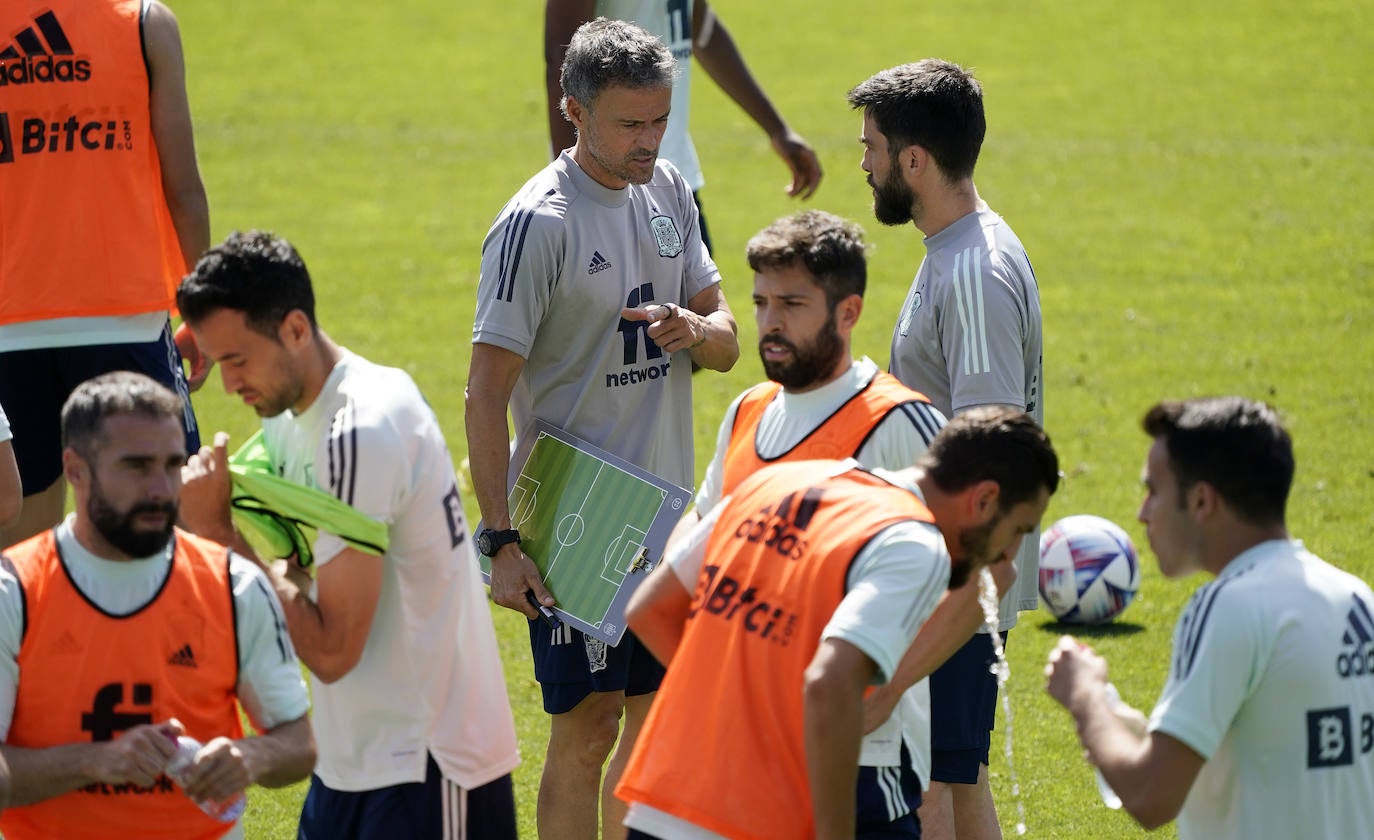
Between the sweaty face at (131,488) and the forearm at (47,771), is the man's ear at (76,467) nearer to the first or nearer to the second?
the sweaty face at (131,488)

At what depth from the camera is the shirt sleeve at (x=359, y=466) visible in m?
4.00

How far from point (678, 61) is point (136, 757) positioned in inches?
196

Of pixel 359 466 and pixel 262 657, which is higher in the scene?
pixel 359 466

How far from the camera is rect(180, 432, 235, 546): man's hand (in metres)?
4.07

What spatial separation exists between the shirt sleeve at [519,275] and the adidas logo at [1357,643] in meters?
2.77

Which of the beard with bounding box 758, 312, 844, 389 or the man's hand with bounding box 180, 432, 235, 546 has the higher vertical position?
the beard with bounding box 758, 312, 844, 389

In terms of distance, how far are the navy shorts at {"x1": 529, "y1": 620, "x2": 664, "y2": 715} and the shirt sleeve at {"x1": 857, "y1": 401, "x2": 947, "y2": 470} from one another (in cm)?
150

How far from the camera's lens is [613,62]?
549 cm

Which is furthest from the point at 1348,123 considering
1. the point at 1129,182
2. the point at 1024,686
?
the point at 1024,686

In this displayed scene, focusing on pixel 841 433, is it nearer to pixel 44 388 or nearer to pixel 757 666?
pixel 757 666

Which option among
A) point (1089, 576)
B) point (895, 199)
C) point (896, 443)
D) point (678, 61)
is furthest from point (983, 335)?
point (1089, 576)

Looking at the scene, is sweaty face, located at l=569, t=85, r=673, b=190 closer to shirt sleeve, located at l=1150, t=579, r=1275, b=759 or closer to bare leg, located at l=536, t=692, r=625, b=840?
bare leg, located at l=536, t=692, r=625, b=840

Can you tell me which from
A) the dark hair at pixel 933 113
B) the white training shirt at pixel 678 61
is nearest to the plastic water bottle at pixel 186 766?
the dark hair at pixel 933 113

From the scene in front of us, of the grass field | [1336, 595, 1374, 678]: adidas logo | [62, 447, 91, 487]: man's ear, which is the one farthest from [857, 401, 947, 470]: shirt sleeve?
the grass field
